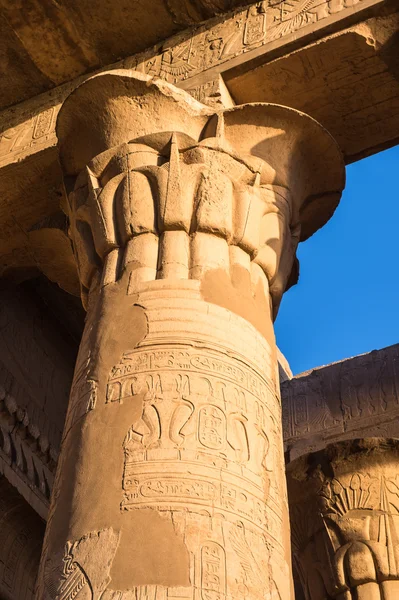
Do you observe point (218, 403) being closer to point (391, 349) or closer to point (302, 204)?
point (302, 204)

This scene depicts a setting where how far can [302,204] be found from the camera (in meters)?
5.37

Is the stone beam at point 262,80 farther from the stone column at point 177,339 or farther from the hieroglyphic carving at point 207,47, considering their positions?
the stone column at point 177,339

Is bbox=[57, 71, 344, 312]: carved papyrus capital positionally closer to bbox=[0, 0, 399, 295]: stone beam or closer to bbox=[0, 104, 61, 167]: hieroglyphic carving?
bbox=[0, 0, 399, 295]: stone beam

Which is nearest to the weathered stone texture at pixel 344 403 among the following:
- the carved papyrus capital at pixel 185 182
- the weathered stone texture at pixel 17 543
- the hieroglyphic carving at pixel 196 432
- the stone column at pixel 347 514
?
the stone column at pixel 347 514

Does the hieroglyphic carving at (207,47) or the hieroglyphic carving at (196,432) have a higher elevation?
the hieroglyphic carving at (207,47)

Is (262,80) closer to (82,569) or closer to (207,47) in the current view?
(207,47)

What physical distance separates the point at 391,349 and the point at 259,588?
5.52 meters

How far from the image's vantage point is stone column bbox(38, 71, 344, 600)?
10.3 feet

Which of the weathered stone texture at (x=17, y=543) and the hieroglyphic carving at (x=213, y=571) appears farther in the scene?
the weathered stone texture at (x=17, y=543)

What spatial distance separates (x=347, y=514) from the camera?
20.3ft

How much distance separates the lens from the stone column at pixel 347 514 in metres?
5.93

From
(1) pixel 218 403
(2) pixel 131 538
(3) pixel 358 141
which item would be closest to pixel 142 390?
(1) pixel 218 403

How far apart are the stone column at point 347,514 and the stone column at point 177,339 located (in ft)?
5.80

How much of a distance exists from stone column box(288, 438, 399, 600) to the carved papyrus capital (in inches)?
61.7
